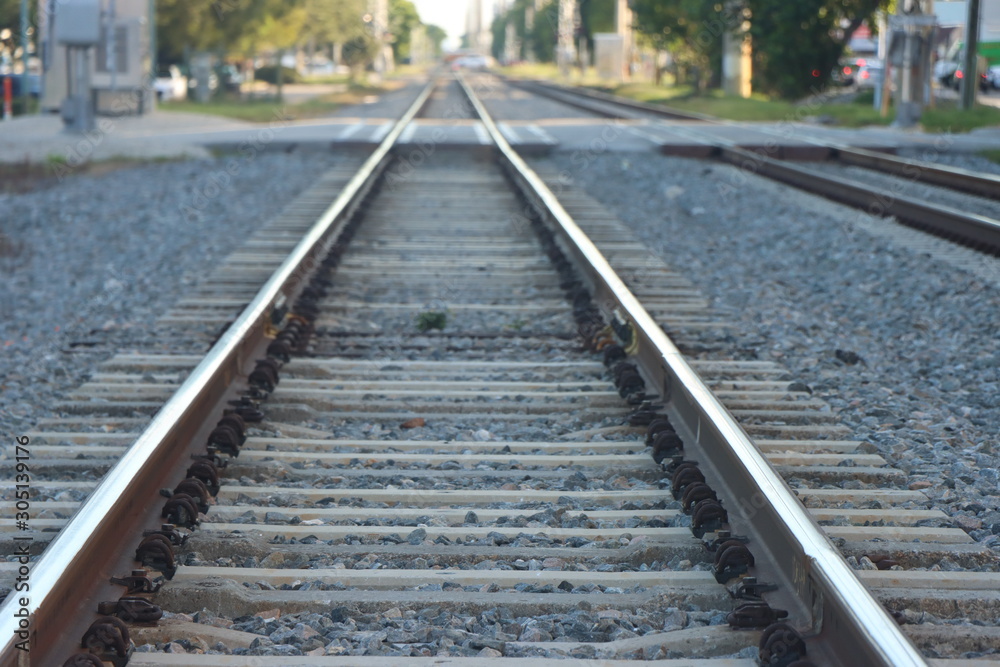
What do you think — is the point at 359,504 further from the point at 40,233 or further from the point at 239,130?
the point at 239,130

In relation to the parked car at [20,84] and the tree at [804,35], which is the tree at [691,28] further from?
the parked car at [20,84]

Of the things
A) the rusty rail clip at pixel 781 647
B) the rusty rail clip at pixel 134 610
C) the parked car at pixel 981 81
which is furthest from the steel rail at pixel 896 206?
the parked car at pixel 981 81

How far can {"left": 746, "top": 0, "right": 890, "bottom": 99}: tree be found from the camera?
32.7 metres

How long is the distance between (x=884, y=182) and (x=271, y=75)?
4121 centimetres

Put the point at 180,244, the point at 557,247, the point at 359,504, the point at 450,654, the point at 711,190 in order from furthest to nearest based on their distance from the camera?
1. the point at 711,190
2. the point at 180,244
3. the point at 557,247
4. the point at 359,504
5. the point at 450,654

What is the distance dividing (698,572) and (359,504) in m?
1.11

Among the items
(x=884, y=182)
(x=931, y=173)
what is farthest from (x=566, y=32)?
(x=931, y=173)

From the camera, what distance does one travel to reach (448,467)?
3.98m

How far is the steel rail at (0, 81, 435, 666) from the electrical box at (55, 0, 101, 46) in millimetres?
13979

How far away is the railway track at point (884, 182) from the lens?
901cm

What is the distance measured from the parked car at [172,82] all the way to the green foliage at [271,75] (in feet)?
36.7

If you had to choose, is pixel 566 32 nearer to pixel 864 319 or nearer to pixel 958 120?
pixel 958 120

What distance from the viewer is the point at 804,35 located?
3338 cm

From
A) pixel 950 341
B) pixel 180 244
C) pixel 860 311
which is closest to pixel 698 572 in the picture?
pixel 950 341
